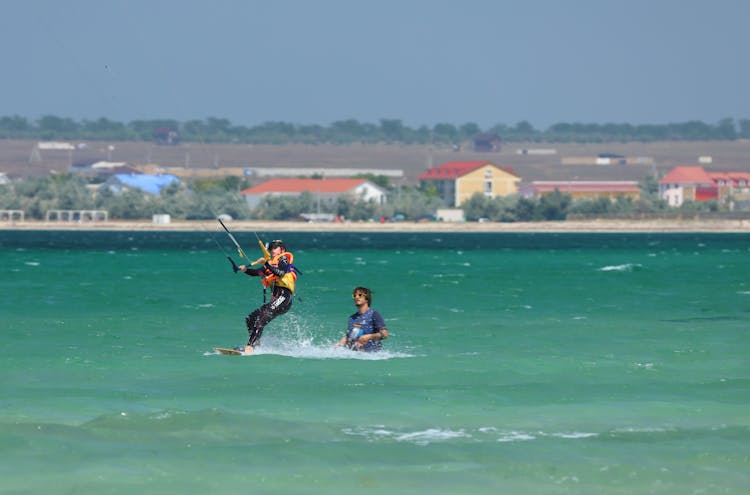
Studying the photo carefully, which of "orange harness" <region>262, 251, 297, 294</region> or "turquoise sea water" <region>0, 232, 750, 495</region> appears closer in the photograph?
"turquoise sea water" <region>0, 232, 750, 495</region>

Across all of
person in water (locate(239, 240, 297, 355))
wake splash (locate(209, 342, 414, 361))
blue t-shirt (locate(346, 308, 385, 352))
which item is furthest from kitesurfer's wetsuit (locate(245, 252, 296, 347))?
wake splash (locate(209, 342, 414, 361))

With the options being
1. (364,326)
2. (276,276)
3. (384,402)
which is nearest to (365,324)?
(364,326)

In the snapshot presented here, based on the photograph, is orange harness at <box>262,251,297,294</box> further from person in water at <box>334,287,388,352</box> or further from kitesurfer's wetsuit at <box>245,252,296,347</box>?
person in water at <box>334,287,388,352</box>

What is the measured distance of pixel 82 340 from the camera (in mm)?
29703

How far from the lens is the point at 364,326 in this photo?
80.7 feet

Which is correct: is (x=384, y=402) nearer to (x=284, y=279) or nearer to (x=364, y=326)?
(x=284, y=279)

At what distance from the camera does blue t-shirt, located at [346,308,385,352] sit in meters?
24.4

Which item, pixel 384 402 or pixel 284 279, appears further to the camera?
pixel 284 279

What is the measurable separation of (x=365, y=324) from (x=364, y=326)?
0.06m

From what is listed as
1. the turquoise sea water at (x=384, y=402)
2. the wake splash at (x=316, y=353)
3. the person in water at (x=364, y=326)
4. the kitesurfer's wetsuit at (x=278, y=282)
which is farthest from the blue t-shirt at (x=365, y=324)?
the kitesurfer's wetsuit at (x=278, y=282)

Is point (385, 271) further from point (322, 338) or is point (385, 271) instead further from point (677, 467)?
point (677, 467)

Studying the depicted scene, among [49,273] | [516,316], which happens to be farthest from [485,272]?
[516,316]

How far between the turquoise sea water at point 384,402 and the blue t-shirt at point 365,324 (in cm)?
43

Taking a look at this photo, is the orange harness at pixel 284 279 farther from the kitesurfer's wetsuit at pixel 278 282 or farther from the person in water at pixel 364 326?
the person in water at pixel 364 326
